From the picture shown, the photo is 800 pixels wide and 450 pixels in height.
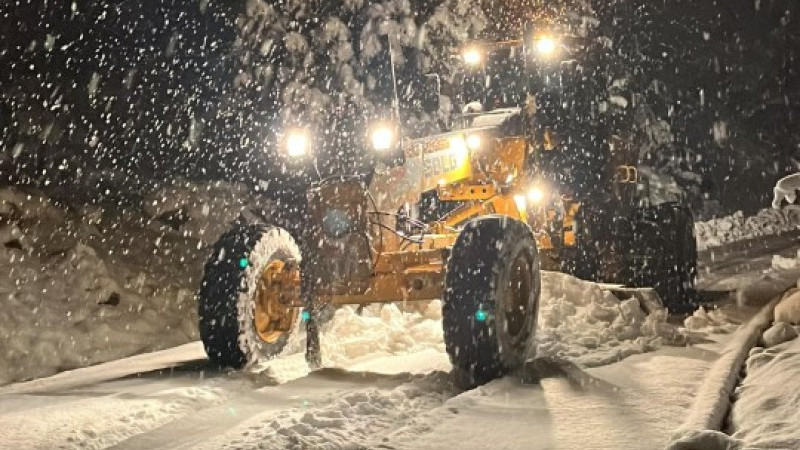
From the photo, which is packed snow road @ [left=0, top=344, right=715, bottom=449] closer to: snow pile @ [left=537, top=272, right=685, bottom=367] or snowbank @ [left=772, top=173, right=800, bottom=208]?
snow pile @ [left=537, top=272, right=685, bottom=367]

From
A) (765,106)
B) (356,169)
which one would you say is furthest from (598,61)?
(765,106)

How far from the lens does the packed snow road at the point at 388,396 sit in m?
4.29

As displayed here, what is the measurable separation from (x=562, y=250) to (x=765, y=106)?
101 feet

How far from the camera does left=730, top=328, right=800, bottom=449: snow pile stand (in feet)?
12.2

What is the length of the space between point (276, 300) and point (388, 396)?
96.1 inches

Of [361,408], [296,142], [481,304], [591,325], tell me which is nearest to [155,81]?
[296,142]

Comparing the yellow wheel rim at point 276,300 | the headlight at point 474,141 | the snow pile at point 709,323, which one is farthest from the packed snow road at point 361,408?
the headlight at point 474,141

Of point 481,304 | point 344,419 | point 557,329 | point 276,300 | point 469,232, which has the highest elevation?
point 469,232

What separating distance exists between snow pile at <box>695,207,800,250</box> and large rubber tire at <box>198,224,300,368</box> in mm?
15450

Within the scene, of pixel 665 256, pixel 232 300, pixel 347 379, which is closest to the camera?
pixel 347 379

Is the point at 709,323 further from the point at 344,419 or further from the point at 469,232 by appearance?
the point at 344,419

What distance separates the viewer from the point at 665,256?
9.27 metres

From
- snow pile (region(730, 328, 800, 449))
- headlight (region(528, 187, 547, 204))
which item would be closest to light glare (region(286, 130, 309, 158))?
headlight (region(528, 187, 547, 204))

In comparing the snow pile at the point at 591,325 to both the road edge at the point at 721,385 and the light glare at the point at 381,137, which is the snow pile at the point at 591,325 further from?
the light glare at the point at 381,137
